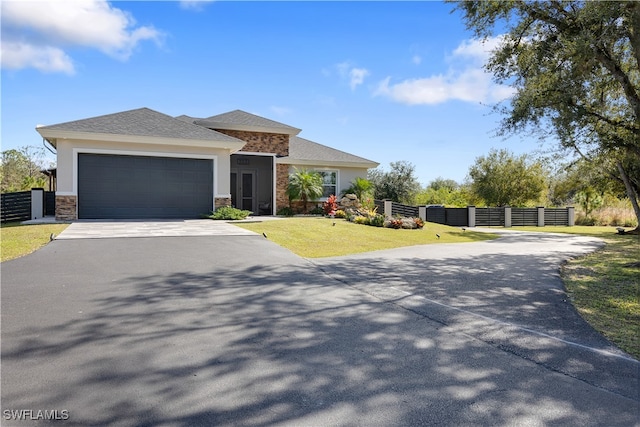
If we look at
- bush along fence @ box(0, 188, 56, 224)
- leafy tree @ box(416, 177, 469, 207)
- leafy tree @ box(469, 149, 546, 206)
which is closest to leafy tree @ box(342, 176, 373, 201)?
leafy tree @ box(416, 177, 469, 207)

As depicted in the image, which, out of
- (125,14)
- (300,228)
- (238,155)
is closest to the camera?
(125,14)

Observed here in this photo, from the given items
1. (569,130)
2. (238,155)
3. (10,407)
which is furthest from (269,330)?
(238,155)

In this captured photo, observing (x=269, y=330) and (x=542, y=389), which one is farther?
(x=269, y=330)

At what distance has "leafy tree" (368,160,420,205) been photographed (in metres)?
25.9

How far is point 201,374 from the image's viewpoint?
10.5ft

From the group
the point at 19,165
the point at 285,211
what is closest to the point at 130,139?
the point at 285,211

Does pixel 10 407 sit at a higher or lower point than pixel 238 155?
lower

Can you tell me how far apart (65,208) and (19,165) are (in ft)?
110

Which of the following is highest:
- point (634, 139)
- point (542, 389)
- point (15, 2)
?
point (15, 2)

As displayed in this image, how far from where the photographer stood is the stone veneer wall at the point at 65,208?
15062 millimetres

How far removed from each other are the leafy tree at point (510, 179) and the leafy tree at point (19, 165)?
38122 millimetres

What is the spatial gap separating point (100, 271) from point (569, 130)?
422 inches

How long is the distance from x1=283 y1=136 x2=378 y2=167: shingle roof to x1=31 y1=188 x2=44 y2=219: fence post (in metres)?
11.3

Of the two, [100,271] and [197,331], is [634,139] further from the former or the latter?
[100,271]
